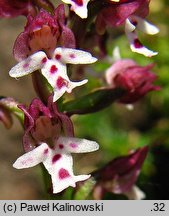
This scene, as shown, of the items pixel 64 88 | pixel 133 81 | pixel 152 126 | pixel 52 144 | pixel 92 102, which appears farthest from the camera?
pixel 152 126

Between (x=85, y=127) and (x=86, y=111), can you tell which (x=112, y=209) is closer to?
(x=86, y=111)

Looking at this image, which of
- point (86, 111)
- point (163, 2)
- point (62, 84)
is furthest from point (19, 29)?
point (62, 84)

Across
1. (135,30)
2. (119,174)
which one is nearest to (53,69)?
(135,30)

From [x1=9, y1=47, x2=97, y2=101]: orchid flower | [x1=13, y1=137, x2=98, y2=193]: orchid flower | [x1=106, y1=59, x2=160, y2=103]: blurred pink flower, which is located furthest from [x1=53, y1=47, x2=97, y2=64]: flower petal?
[x1=106, y1=59, x2=160, y2=103]: blurred pink flower

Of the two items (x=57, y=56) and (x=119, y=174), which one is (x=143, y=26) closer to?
(x=57, y=56)

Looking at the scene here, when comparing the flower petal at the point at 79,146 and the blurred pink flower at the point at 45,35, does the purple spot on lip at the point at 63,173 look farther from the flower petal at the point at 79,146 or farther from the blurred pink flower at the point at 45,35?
the blurred pink flower at the point at 45,35

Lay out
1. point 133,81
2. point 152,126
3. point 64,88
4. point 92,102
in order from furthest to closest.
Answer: point 152,126, point 133,81, point 92,102, point 64,88
